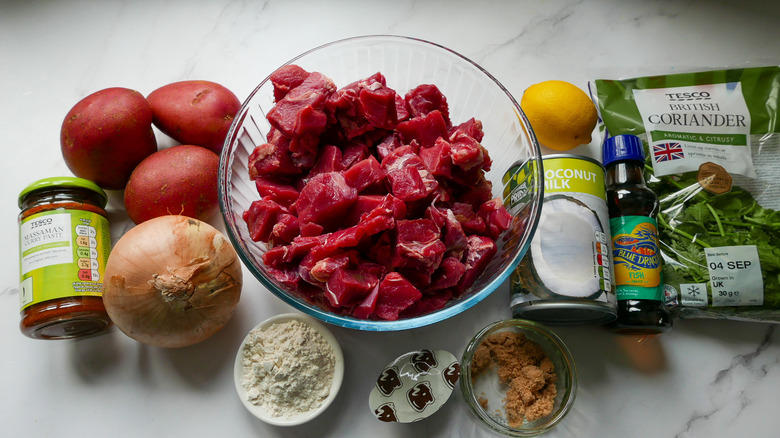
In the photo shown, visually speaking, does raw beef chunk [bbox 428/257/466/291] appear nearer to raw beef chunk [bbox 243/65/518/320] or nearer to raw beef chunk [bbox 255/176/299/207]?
raw beef chunk [bbox 243/65/518/320]

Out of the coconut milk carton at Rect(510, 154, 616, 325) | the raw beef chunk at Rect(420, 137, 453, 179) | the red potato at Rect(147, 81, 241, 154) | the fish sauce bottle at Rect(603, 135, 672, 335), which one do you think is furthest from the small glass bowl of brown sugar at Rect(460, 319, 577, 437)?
the red potato at Rect(147, 81, 241, 154)

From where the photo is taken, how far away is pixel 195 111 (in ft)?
5.72

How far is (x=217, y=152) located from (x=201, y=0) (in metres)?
0.70

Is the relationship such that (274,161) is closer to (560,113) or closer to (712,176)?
(560,113)

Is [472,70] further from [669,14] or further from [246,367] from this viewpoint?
[246,367]

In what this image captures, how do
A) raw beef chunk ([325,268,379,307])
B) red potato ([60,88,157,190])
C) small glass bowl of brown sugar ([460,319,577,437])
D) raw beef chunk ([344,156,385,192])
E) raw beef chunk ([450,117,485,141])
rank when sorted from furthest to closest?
1. red potato ([60,88,157,190])
2. small glass bowl of brown sugar ([460,319,577,437])
3. raw beef chunk ([450,117,485,141])
4. raw beef chunk ([344,156,385,192])
5. raw beef chunk ([325,268,379,307])

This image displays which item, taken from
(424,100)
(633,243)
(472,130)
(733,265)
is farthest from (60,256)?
(733,265)

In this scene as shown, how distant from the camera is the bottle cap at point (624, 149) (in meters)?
1.66

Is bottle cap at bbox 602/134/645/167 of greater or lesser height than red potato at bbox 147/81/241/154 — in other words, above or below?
below

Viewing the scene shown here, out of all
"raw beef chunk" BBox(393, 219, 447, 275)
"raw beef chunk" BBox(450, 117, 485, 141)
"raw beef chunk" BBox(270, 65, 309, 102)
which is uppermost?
"raw beef chunk" BBox(270, 65, 309, 102)

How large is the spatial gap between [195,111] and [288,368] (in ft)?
3.07

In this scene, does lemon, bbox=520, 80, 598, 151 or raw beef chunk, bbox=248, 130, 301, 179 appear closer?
raw beef chunk, bbox=248, 130, 301, 179

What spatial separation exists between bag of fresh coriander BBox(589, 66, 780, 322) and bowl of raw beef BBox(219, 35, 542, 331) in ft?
1.97

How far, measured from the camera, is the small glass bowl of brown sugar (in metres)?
1.57
